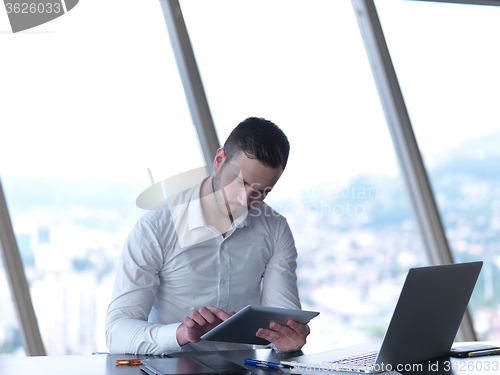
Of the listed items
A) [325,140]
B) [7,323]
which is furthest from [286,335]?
[325,140]

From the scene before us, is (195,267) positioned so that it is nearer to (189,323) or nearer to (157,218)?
(157,218)

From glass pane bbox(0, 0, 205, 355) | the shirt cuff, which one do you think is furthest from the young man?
glass pane bbox(0, 0, 205, 355)

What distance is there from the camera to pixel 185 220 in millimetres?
1664

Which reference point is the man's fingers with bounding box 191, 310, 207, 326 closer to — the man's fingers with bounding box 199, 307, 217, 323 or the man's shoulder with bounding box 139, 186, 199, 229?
the man's fingers with bounding box 199, 307, 217, 323

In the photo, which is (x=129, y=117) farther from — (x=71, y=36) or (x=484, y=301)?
(x=484, y=301)

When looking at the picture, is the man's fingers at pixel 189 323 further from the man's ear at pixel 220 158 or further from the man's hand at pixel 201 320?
the man's ear at pixel 220 158

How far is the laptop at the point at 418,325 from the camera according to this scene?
1055 millimetres

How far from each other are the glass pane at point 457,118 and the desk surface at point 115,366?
2.06m

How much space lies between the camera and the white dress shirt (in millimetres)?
1519

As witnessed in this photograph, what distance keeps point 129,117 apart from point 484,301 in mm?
2402

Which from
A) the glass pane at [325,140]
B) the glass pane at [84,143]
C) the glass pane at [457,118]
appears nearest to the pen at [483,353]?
the glass pane at [325,140]

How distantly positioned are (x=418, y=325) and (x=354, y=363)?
16 centimetres

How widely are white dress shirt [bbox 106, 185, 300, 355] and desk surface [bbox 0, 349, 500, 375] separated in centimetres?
21

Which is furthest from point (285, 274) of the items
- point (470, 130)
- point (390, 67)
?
point (470, 130)
